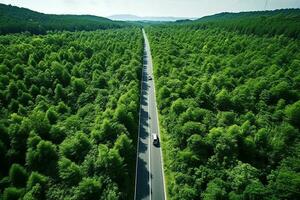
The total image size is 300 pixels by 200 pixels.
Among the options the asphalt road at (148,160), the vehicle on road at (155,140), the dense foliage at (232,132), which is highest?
the dense foliage at (232,132)

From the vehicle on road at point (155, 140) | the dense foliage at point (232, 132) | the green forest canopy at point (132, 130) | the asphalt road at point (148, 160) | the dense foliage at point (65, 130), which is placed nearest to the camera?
the dense foliage at point (232, 132)

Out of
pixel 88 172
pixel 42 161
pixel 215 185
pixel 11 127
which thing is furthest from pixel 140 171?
pixel 11 127

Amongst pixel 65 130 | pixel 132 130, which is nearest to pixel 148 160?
pixel 132 130

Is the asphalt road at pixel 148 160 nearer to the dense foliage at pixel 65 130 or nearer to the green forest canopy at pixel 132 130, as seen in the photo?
the green forest canopy at pixel 132 130

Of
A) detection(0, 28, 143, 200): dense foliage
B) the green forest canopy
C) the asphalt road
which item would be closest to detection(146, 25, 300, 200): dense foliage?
the green forest canopy

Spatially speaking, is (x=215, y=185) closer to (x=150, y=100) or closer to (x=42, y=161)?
(x=42, y=161)

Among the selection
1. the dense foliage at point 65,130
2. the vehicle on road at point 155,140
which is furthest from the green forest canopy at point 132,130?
the vehicle on road at point 155,140

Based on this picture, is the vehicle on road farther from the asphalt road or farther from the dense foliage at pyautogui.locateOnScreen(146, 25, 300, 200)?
the dense foliage at pyautogui.locateOnScreen(146, 25, 300, 200)
